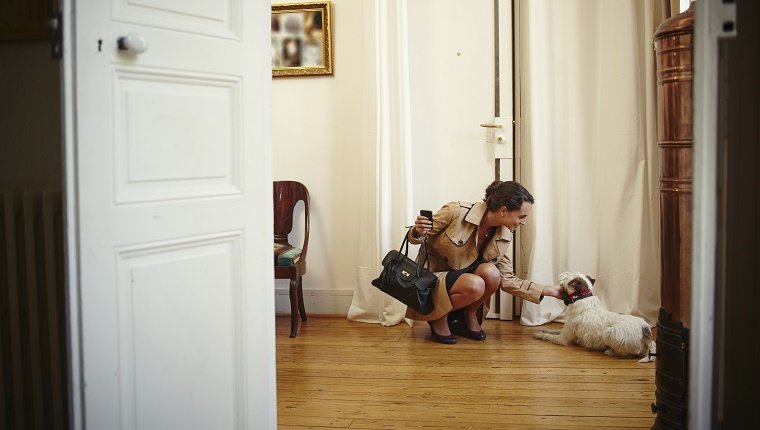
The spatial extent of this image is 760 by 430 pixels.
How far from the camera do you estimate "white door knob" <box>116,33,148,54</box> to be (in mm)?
1951

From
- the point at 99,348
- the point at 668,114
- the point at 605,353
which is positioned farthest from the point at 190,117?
the point at 605,353

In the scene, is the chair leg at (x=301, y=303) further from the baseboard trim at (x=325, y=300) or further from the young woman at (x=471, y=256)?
the young woman at (x=471, y=256)

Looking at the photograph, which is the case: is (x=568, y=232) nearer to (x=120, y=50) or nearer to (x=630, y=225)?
(x=630, y=225)

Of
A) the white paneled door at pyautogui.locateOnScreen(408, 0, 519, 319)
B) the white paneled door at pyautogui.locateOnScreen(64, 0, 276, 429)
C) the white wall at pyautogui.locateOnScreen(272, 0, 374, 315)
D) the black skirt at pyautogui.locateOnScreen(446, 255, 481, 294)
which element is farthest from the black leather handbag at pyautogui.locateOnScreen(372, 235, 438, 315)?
the white paneled door at pyautogui.locateOnScreen(64, 0, 276, 429)

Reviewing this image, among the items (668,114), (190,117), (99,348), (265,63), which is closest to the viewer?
(99,348)

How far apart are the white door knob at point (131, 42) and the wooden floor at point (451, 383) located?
1.62m

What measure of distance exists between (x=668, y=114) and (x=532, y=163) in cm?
204

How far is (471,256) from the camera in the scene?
436cm

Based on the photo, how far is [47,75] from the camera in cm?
259

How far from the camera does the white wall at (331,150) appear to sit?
494cm

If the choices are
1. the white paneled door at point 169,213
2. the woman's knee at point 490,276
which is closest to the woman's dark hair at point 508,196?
the woman's knee at point 490,276

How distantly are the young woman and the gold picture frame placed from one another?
4.10ft

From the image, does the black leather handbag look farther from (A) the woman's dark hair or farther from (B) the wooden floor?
(A) the woman's dark hair

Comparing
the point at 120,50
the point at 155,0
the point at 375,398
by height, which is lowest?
the point at 375,398
